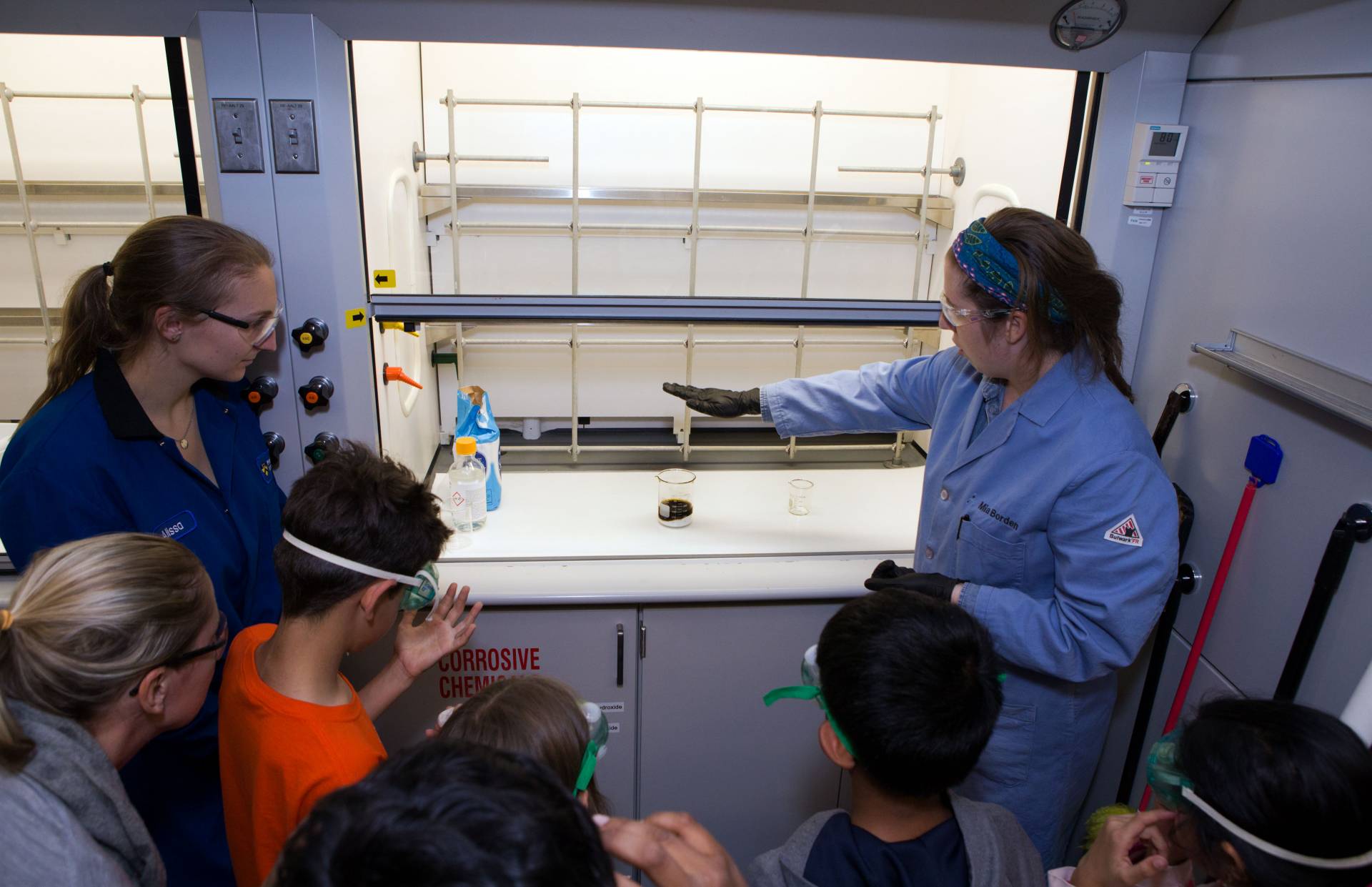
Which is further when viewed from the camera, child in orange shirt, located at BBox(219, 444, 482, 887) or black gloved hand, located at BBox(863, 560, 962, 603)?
black gloved hand, located at BBox(863, 560, 962, 603)

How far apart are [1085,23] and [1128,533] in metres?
1.00

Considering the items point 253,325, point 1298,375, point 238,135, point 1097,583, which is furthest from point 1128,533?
point 238,135

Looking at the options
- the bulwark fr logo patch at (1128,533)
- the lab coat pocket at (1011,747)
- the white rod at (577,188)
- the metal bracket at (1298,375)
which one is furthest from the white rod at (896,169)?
the lab coat pocket at (1011,747)

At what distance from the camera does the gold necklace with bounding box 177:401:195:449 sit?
1482 millimetres

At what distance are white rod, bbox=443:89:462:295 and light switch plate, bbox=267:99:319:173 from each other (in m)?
0.76

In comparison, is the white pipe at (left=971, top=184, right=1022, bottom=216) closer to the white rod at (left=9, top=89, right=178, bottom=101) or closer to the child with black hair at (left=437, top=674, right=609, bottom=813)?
the child with black hair at (left=437, top=674, right=609, bottom=813)

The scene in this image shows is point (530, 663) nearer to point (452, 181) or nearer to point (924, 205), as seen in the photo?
point (452, 181)

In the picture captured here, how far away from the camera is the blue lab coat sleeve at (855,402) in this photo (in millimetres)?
1842

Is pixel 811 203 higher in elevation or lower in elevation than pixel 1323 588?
higher

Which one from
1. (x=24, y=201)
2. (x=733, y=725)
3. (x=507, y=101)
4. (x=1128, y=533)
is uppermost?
(x=507, y=101)

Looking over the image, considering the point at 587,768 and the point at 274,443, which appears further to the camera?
the point at 274,443

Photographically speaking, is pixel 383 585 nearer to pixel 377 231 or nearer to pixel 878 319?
pixel 377 231

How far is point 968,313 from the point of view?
1.43 metres

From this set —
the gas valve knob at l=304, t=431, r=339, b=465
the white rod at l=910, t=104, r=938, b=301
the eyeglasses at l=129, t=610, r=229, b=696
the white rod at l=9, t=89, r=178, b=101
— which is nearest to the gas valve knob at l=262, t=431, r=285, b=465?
the gas valve knob at l=304, t=431, r=339, b=465
